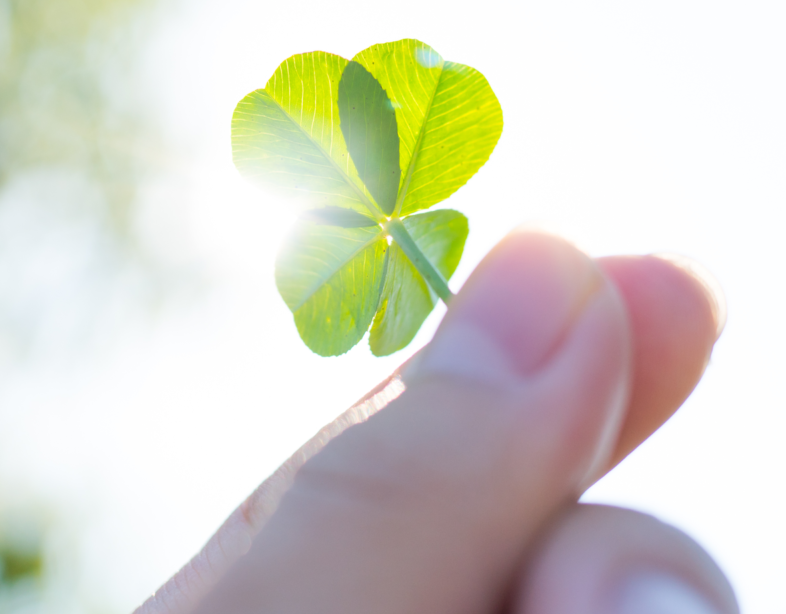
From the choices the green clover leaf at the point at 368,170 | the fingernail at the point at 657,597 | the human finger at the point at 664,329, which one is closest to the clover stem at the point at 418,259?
the green clover leaf at the point at 368,170

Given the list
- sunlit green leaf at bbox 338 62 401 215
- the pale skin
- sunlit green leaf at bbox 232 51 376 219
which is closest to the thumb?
the pale skin

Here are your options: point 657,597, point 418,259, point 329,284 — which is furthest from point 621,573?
point 329,284

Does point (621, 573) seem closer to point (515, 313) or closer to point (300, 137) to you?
point (515, 313)

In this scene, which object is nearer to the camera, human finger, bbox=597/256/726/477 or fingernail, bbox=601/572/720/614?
fingernail, bbox=601/572/720/614

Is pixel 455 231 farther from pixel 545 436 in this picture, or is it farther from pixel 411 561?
pixel 411 561

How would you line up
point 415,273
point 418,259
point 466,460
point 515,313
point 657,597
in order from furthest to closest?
point 415,273
point 418,259
point 515,313
point 466,460
point 657,597

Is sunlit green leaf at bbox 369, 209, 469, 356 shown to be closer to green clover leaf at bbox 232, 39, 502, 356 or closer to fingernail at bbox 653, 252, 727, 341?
green clover leaf at bbox 232, 39, 502, 356

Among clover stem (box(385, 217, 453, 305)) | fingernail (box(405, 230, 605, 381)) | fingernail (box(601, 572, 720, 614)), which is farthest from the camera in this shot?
clover stem (box(385, 217, 453, 305))

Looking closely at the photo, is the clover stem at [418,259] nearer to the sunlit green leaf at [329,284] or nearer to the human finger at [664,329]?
the sunlit green leaf at [329,284]
